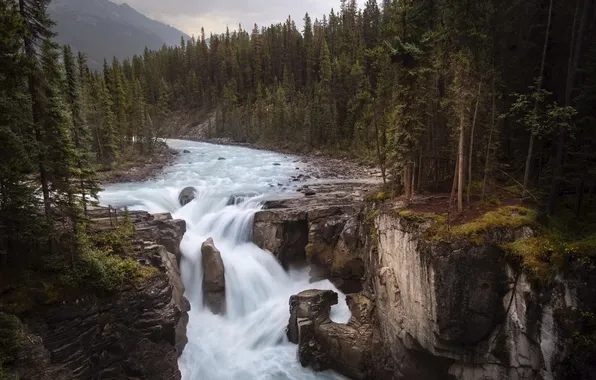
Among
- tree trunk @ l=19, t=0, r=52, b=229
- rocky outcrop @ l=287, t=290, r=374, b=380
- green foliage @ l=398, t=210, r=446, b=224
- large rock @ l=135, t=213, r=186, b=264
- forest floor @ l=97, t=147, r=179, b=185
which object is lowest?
rocky outcrop @ l=287, t=290, r=374, b=380

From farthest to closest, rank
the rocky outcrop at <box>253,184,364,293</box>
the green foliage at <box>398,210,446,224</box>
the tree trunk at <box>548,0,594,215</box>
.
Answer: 1. the rocky outcrop at <box>253,184,364,293</box>
2. the green foliage at <box>398,210,446,224</box>
3. the tree trunk at <box>548,0,594,215</box>

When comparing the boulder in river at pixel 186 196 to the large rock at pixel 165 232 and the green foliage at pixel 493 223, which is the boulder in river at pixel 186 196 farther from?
the green foliage at pixel 493 223

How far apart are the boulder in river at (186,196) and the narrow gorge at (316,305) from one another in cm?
193

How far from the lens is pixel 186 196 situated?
35.7 meters

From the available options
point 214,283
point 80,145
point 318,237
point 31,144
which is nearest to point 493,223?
point 318,237

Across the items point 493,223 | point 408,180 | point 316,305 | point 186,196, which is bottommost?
point 316,305

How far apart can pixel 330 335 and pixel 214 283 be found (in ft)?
28.3

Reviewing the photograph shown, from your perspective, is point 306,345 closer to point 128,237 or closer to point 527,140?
point 128,237

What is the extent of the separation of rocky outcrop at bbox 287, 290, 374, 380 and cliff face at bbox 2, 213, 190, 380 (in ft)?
21.9

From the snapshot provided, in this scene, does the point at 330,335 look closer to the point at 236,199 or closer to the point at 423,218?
the point at 423,218

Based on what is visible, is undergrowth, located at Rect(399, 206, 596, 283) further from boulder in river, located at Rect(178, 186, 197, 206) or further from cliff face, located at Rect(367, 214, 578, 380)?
boulder in river, located at Rect(178, 186, 197, 206)

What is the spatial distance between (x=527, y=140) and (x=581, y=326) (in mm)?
11065

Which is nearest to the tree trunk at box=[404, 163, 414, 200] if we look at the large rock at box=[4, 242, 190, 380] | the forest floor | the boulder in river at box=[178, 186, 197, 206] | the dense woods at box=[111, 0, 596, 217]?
the dense woods at box=[111, 0, 596, 217]

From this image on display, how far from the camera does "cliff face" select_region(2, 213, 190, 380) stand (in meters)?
13.8
